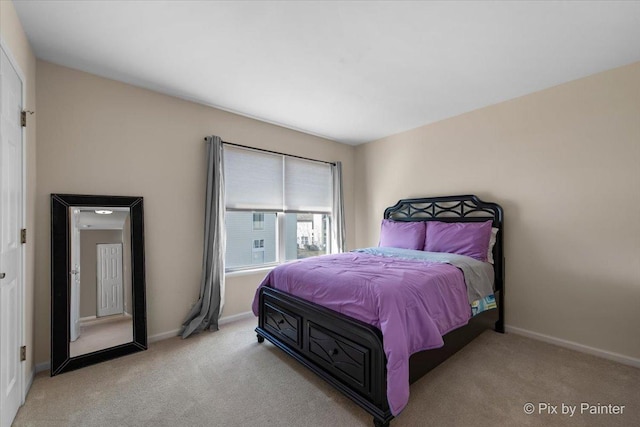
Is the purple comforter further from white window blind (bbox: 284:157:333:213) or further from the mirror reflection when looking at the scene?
white window blind (bbox: 284:157:333:213)

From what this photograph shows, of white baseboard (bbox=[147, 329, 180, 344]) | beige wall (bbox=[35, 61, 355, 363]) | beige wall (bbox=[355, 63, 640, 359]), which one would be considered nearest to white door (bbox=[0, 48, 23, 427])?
beige wall (bbox=[35, 61, 355, 363])

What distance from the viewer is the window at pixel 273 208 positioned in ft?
11.2

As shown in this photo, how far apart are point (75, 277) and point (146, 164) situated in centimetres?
117

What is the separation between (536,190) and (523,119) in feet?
2.55

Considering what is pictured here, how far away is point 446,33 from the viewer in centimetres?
193

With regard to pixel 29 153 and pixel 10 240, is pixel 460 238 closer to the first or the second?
pixel 10 240

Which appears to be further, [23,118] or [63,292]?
[63,292]

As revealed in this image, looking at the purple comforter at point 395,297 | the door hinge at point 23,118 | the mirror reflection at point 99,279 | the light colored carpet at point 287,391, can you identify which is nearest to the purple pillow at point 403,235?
the purple comforter at point 395,297

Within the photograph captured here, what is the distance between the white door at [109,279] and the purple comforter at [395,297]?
4.80 feet

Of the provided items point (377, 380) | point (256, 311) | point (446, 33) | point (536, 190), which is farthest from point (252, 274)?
point (536, 190)

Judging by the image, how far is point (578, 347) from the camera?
2541 mm

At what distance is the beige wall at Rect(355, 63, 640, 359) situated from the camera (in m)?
2.34

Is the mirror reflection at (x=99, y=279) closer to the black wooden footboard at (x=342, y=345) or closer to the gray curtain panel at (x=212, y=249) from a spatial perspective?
the gray curtain panel at (x=212, y=249)

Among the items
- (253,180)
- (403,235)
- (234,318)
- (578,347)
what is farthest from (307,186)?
(578,347)
